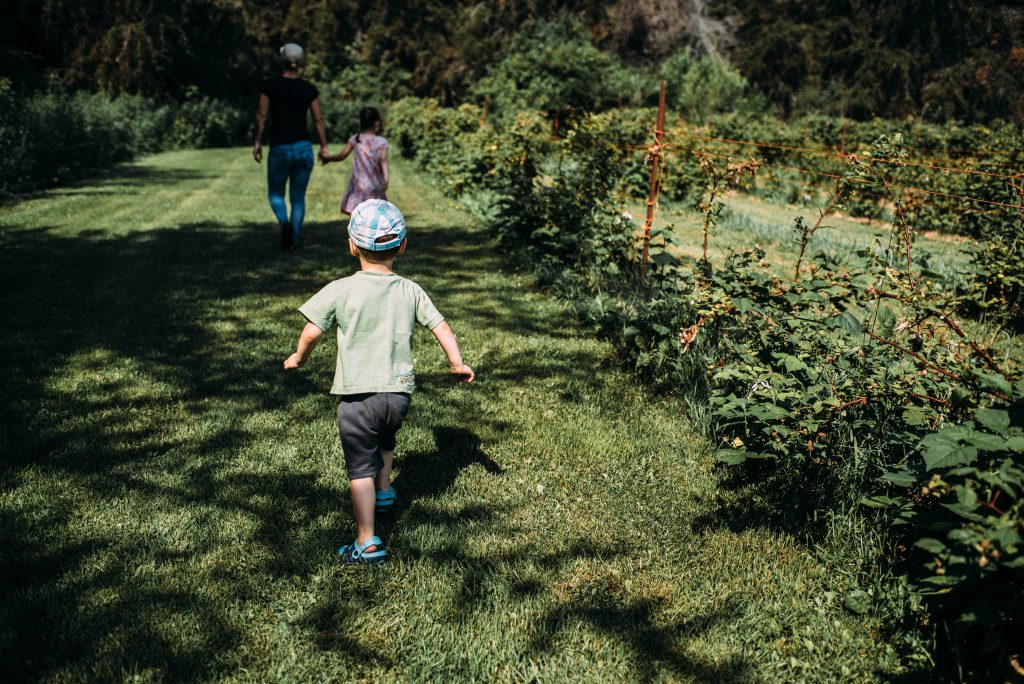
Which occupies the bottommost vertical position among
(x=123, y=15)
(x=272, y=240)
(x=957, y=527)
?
(x=272, y=240)

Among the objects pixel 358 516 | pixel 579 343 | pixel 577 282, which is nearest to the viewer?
pixel 358 516

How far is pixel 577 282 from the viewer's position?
6.65 meters

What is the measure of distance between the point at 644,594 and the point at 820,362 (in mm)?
1470

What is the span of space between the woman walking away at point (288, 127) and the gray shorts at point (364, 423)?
197 inches

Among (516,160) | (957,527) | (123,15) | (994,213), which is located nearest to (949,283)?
(994,213)

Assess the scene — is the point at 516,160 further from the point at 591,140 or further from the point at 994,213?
the point at 994,213

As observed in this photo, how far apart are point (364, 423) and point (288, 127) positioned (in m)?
5.58

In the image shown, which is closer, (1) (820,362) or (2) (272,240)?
(1) (820,362)

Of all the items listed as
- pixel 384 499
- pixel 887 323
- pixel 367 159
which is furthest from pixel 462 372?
pixel 367 159

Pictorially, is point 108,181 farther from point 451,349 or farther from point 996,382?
point 996,382

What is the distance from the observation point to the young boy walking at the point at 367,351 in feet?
9.44

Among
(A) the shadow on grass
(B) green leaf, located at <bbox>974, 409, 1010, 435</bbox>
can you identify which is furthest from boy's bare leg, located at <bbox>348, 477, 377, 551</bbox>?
(A) the shadow on grass

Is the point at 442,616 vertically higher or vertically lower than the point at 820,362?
lower

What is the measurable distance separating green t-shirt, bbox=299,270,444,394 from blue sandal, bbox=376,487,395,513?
569 mm
